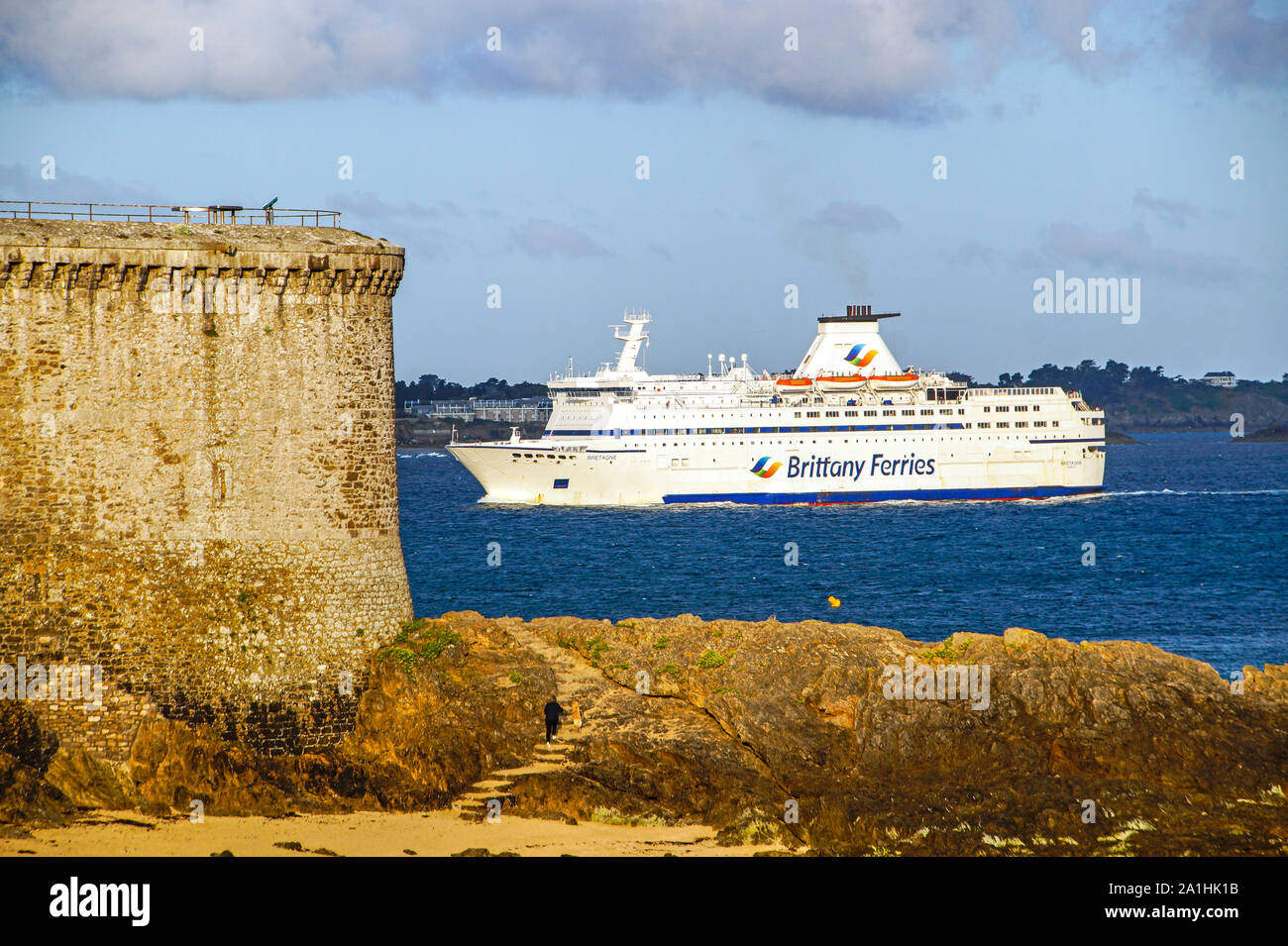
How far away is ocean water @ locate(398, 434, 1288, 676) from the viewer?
28672 millimetres

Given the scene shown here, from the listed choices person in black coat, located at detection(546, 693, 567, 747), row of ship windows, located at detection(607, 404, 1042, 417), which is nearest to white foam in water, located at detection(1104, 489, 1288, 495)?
row of ship windows, located at detection(607, 404, 1042, 417)

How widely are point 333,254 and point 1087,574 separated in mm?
27988

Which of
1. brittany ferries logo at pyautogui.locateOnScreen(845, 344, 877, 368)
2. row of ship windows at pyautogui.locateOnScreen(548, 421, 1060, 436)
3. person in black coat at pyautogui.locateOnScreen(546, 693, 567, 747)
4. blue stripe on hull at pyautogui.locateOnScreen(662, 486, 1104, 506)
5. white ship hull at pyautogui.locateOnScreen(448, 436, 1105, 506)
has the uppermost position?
brittany ferries logo at pyautogui.locateOnScreen(845, 344, 877, 368)

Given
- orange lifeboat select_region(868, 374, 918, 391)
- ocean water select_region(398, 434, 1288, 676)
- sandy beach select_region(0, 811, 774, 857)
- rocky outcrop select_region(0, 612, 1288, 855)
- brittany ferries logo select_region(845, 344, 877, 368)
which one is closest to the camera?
sandy beach select_region(0, 811, 774, 857)

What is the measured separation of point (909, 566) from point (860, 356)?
2656cm

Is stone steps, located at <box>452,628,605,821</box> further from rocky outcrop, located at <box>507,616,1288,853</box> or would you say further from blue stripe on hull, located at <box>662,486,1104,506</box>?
blue stripe on hull, located at <box>662,486,1104,506</box>

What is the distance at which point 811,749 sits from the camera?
1341 centimetres

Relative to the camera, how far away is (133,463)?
12.1 m

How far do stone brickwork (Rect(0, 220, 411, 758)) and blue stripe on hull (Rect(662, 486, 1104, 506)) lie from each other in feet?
143

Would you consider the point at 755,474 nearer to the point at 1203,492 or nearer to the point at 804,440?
the point at 804,440

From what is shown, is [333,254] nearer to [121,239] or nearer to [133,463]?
[121,239]

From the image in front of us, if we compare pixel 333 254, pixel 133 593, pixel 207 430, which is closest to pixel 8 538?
pixel 133 593

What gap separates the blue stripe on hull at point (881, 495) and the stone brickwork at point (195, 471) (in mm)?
43712

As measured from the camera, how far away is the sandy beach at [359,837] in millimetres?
10844
